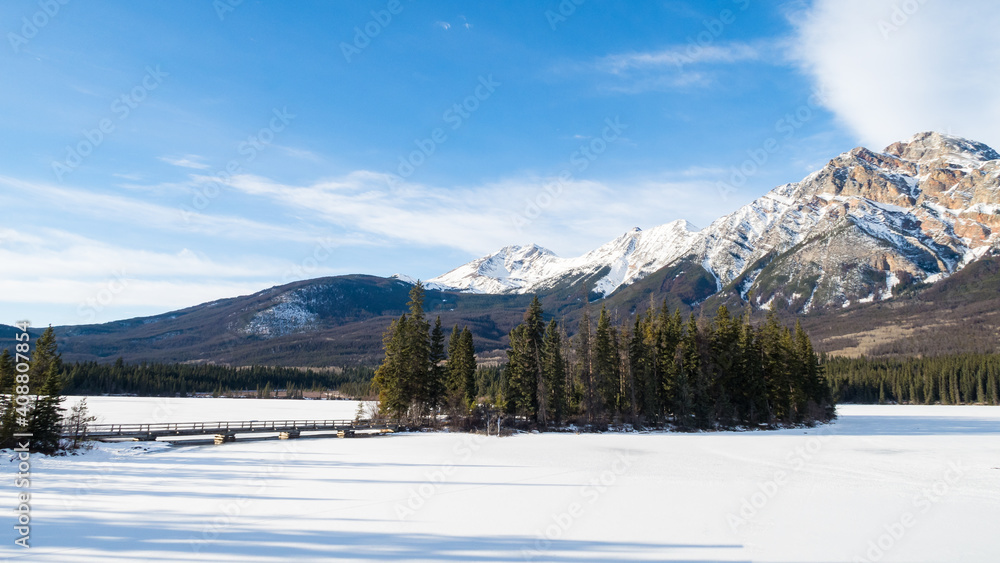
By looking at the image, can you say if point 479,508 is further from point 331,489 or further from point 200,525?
point 200,525

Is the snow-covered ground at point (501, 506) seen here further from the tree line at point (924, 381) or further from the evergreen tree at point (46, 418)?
the tree line at point (924, 381)

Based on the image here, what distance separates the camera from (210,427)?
52062mm

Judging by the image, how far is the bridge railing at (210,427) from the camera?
136 ft

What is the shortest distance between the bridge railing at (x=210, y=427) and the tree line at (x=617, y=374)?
6235mm

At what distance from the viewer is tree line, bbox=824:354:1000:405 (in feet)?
401

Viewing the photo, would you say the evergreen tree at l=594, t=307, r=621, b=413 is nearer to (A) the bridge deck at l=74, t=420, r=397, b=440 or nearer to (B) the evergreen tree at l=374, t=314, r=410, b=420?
(B) the evergreen tree at l=374, t=314, r=410, b=420

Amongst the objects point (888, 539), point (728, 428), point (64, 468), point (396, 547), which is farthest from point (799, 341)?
point (64, 468)

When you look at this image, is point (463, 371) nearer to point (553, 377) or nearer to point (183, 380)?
point (553, 377)

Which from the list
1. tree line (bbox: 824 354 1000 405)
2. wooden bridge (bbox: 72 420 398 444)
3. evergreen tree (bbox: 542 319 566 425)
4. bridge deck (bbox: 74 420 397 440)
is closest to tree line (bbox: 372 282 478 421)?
wooden bridge (bbox: 72 420 398 444)

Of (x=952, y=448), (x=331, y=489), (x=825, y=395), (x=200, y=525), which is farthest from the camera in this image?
(x=825, y=395)

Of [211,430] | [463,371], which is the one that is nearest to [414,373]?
[463,371]

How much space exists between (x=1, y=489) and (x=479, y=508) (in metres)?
18.6

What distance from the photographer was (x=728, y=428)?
202 feet

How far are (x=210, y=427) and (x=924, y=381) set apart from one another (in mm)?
156383
